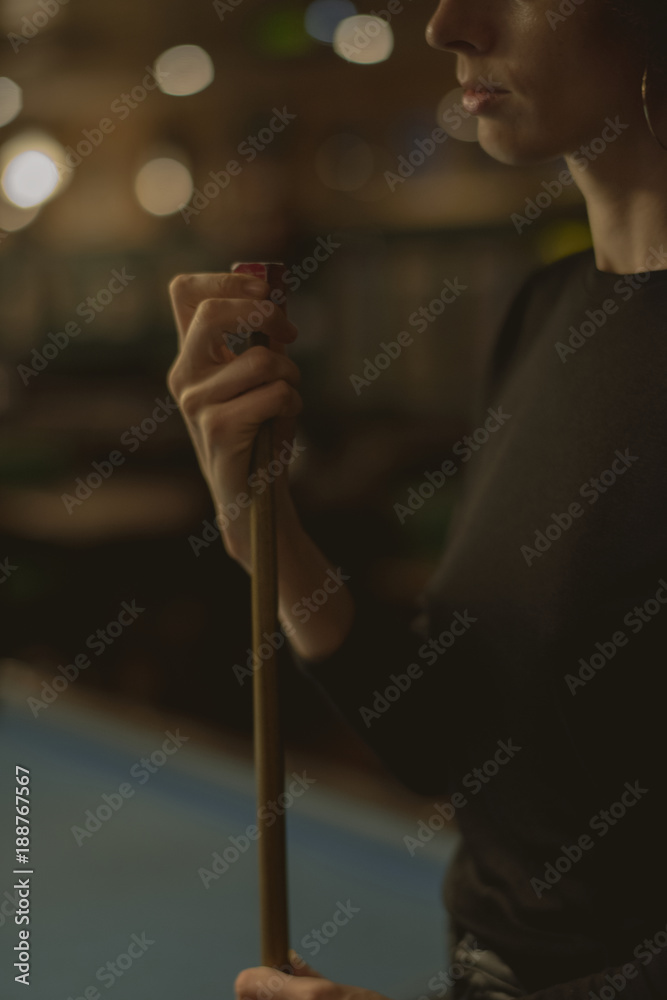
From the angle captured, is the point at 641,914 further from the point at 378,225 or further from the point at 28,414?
the point at 28,414

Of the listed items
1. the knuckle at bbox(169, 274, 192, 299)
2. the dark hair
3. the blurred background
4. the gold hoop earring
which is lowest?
the blurred background

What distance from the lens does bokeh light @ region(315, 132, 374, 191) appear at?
3.86m

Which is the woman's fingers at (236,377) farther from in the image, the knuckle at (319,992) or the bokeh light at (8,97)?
the bokeh light at (8,97)

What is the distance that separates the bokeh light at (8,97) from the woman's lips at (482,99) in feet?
12.8

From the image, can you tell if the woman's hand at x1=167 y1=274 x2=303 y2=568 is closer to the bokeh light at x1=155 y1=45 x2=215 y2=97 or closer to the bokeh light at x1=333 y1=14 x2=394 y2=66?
the bokeh light at x1=333 y1=14 x2=394 y2=66

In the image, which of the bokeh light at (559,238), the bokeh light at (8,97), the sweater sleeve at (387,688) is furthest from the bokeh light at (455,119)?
the sweater sleeve at (387,688)

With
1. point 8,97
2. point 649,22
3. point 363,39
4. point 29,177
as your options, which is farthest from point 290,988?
point 8,97

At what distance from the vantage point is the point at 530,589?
3.02 ft

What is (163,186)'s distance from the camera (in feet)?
14.6

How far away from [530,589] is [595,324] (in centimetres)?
27

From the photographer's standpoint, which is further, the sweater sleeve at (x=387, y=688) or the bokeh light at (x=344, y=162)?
the bokeh light at (x=344, y=162)

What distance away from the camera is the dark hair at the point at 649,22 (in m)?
0.89

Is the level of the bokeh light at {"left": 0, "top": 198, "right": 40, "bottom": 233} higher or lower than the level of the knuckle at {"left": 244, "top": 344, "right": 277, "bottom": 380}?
lower

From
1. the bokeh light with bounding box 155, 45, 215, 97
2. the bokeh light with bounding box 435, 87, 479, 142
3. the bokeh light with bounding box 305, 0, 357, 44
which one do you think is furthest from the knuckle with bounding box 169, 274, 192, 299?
the bokeh light with bounding box 155, 45, 215, 97
